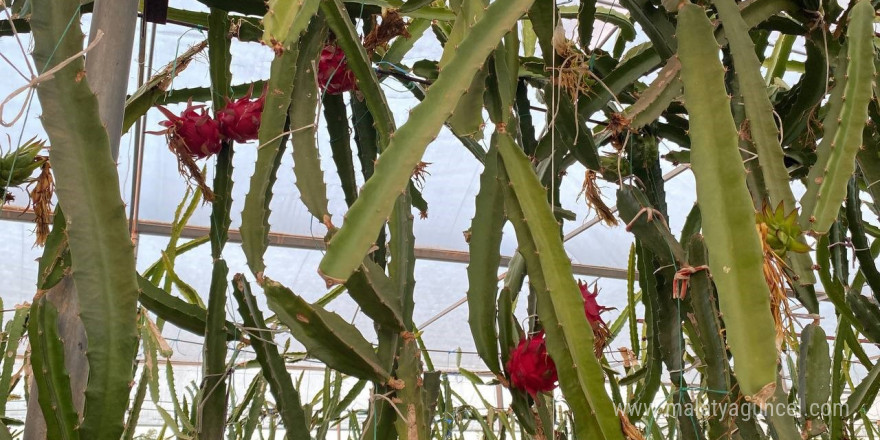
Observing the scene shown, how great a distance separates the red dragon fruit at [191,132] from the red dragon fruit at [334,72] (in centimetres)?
16

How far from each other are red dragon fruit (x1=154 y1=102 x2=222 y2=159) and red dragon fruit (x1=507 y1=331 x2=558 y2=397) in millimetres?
505

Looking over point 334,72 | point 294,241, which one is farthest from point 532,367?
point 294,241

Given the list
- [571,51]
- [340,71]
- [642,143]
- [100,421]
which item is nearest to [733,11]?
[571,51]

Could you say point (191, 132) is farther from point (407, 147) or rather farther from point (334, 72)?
point (407, 147)

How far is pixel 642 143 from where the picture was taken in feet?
4.10

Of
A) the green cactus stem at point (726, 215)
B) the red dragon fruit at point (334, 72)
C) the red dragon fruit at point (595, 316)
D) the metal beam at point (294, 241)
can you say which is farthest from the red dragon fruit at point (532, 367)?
the metal beam at point (294, 241)

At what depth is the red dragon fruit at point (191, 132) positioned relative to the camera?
1.05 metres

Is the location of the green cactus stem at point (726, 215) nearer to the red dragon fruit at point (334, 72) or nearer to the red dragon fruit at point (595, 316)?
the red dragon fruit at point (595, 316)

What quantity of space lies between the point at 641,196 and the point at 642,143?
142 millimetres

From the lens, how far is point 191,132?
1.05 meters

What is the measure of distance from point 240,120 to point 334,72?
0.15 metres

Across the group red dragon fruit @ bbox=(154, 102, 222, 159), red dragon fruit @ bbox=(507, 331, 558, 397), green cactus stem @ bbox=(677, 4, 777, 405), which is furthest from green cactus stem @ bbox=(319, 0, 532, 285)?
red dragon fruit @ bbox=(154, 102, 222, 159)

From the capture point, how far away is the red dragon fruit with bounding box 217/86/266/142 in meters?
1.06

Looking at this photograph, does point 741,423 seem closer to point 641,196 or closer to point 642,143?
point 641,196
